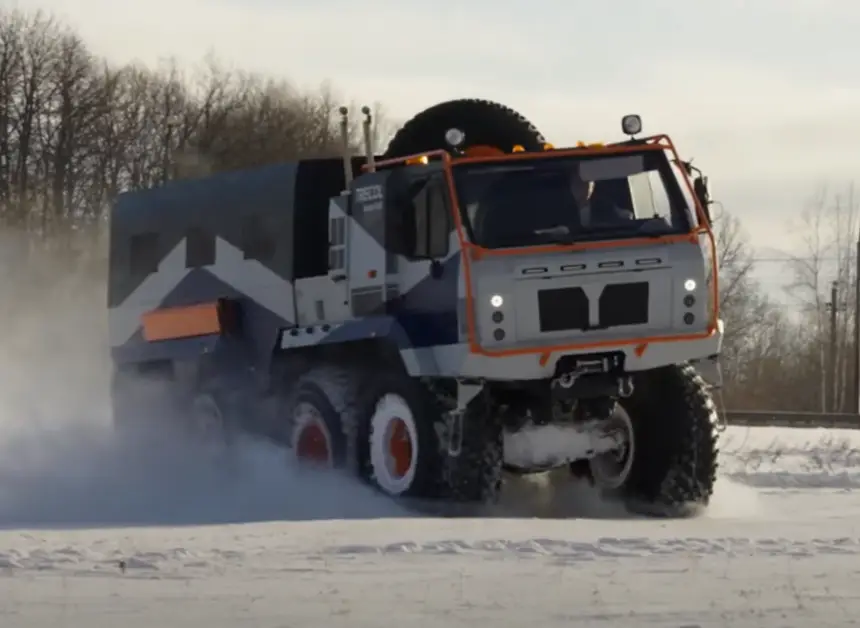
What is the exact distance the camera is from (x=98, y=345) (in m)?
23.3

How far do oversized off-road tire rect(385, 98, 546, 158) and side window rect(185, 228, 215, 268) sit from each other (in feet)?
8.38

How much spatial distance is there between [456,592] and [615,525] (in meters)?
3.68

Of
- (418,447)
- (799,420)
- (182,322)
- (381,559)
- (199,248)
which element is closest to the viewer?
(381,559)

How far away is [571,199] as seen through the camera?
14047 millimetres

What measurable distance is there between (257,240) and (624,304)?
451 centimetres

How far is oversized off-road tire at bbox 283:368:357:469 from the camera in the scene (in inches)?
595

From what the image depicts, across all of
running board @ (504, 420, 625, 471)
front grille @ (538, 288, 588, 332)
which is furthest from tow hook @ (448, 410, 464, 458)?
front grille @ (538, 288, 588, 332)

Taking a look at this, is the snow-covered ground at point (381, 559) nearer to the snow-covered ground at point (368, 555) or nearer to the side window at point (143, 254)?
the snow-covered ground at point (368, 555)

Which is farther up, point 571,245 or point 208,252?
point 208,252

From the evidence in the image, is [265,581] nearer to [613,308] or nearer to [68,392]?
[613,308]

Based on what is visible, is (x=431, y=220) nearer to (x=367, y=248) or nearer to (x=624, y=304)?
(x=367, y=248)

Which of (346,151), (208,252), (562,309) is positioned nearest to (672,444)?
(562,309)

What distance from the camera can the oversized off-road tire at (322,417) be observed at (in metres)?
15.1

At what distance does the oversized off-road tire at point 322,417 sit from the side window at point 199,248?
2285mm
